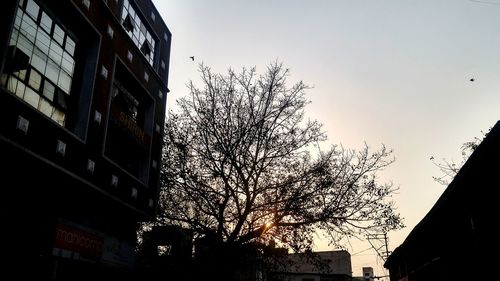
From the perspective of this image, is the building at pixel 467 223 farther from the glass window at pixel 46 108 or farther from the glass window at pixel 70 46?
the glass window at pixel 70 46

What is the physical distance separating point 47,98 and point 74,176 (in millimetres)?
2461

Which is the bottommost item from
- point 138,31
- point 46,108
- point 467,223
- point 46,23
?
point 467,223

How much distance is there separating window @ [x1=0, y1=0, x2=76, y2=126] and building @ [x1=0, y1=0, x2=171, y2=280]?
3cm

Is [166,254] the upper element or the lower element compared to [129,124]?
lower

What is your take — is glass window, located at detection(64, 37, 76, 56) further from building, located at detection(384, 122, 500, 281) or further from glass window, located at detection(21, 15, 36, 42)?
building, located at detection(384, 122, 500, 281)

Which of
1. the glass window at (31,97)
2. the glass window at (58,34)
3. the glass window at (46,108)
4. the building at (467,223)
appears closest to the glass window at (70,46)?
the glass window at (58,34)

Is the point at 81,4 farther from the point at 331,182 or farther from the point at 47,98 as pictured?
the point at 331,182

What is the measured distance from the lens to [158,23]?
20547 millimetres

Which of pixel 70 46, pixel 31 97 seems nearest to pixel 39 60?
pixel 31 97

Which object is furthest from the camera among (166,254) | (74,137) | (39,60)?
(166,254)

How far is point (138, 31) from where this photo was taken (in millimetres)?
18172

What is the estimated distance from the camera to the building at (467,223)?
6.45 metres

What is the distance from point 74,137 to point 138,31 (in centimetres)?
770

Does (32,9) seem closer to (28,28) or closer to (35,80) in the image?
(28,28)
